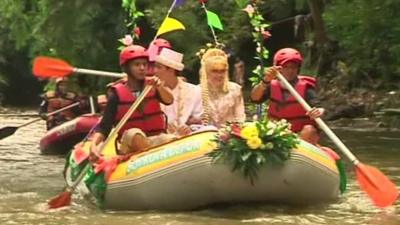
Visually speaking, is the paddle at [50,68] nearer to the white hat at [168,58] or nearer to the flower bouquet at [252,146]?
the white hat at [168,58]

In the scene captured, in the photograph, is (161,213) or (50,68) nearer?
(161,213)

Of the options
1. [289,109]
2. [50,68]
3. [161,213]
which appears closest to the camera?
[161,213]

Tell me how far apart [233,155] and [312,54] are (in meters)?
13.7

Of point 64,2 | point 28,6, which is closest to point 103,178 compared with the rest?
point 64,2

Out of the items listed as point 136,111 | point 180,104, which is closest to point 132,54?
point 136,111

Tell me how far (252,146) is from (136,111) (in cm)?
129

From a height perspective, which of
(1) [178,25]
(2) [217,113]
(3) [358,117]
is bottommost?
(3) [358,117]

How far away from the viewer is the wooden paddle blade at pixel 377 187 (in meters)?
7.26

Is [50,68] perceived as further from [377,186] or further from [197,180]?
[377,186]

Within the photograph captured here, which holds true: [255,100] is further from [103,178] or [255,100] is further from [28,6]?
[28,6]

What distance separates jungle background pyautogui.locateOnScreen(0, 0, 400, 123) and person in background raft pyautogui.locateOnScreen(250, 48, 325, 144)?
18.9 ft

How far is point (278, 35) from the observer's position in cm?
2367

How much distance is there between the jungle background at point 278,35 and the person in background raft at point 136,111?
22.2 ft

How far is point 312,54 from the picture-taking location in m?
20.2
